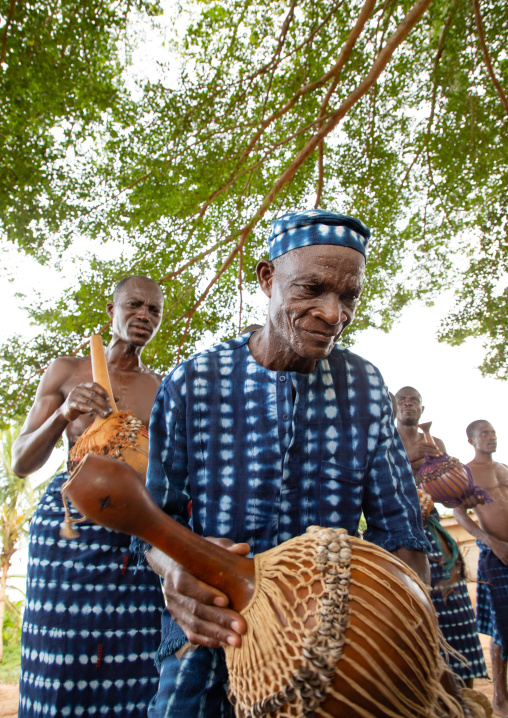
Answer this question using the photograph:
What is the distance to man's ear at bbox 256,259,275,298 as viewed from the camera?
2070 millimetres

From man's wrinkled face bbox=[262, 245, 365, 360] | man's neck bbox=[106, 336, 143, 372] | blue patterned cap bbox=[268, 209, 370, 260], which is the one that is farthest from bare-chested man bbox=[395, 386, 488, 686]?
blue patterned cap bbox=[268, 209, 370, 260]

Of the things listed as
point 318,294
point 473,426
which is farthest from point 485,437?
point 318,294

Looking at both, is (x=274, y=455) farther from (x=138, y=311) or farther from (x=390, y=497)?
(x=138, y=311)

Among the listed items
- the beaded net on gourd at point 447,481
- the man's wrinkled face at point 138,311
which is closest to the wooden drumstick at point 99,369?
the man's wrinkled face at point 138,311

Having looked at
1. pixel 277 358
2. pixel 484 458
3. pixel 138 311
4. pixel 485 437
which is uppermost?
pixel 485 437

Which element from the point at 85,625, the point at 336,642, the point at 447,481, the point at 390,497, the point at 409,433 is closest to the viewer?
the point at 336,642

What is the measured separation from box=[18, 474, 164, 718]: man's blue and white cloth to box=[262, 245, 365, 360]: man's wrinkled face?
1616 mm

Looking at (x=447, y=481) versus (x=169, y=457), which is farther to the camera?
(x=447, y=481)

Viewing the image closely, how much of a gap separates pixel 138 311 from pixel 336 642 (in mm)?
2785

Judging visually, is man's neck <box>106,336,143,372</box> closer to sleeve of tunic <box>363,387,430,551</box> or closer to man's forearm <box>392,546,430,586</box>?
sleeve of tunic <box>363,387,430,551</box>

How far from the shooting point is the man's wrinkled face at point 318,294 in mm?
1824

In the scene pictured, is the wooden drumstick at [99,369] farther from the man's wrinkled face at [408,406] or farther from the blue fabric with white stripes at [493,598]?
the blue fabric with white stripes at [493,598]

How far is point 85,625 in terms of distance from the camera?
2.73 meters

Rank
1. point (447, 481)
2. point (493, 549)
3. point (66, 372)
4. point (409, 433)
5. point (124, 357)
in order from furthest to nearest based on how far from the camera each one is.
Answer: point (493, 549)
point (409, 433)
point (447, 481)
point (124, 357)
point (66, 372)
